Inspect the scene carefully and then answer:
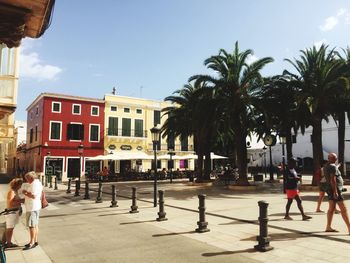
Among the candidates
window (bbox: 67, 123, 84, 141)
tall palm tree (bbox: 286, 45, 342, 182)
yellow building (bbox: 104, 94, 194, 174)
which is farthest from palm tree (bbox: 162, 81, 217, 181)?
window (bbox: 67, 123, 84, 141)

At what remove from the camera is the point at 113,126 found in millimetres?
40781

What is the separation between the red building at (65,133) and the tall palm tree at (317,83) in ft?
78.5

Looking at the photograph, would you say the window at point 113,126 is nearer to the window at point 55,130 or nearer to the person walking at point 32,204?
the window at point 55,130

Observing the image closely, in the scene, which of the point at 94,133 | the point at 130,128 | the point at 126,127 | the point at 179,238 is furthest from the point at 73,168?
the point at 179,238

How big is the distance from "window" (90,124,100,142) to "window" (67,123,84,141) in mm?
1068

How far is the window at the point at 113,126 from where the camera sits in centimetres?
4053

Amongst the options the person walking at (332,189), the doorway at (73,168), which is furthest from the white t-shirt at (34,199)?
the doorway at (73,168)

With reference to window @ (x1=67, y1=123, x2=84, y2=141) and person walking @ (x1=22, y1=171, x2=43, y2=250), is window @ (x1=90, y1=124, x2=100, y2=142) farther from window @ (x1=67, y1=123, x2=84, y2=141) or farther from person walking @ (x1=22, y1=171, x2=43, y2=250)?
person walking @ (x1=22, y1=171, x2=43, y2=250)

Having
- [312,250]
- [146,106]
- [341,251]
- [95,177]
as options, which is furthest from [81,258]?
[146,106]

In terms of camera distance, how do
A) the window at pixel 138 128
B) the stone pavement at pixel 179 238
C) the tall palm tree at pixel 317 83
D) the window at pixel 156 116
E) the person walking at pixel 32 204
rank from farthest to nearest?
the window at pixel 156 116
the window at pixel 138 128
the tall palm tree at pixel 317 83
the person walking at pixel 32 204
the stone pavement at pixel 179 238

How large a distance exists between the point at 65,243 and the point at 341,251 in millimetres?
5847

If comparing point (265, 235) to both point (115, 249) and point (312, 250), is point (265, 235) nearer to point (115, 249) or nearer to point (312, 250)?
point (312, 250)

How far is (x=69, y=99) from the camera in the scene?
38281mm

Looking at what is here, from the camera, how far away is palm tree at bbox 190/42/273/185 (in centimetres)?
2072
